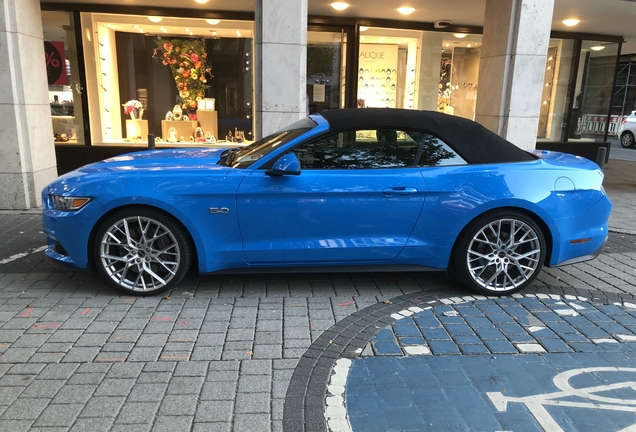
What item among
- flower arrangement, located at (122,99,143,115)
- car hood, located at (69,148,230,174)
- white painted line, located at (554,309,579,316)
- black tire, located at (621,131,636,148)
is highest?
flower arrangement, located at (122,99,143,115)

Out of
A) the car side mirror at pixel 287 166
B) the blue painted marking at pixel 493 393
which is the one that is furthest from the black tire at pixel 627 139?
the car side mirror at pixel 287 166

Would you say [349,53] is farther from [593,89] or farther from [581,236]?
[581,236]

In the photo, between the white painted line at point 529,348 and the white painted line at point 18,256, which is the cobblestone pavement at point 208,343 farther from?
the white painted line at point 529,348

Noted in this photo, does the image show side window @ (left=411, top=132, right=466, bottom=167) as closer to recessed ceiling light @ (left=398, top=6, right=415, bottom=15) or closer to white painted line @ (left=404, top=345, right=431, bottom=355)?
white painted line @ (left=404, top=345, right=431, bottom=355)

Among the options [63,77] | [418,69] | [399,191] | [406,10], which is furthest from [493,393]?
[418,69]

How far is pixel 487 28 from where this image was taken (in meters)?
8.30

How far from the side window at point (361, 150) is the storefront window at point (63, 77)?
320 inches

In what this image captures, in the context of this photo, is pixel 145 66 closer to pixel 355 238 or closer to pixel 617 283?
pixel 355 238

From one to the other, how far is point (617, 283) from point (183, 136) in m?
8.91

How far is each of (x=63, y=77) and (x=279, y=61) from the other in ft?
19.4

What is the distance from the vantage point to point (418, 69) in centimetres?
→ 1241

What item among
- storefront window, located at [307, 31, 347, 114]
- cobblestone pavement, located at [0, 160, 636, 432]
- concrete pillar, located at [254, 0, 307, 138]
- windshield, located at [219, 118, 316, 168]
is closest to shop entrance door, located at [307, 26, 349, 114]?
storefront window, located at [307, 31, 347, 114]

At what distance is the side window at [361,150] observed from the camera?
4207 millimetres

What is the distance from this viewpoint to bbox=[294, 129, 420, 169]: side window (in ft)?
13.8
